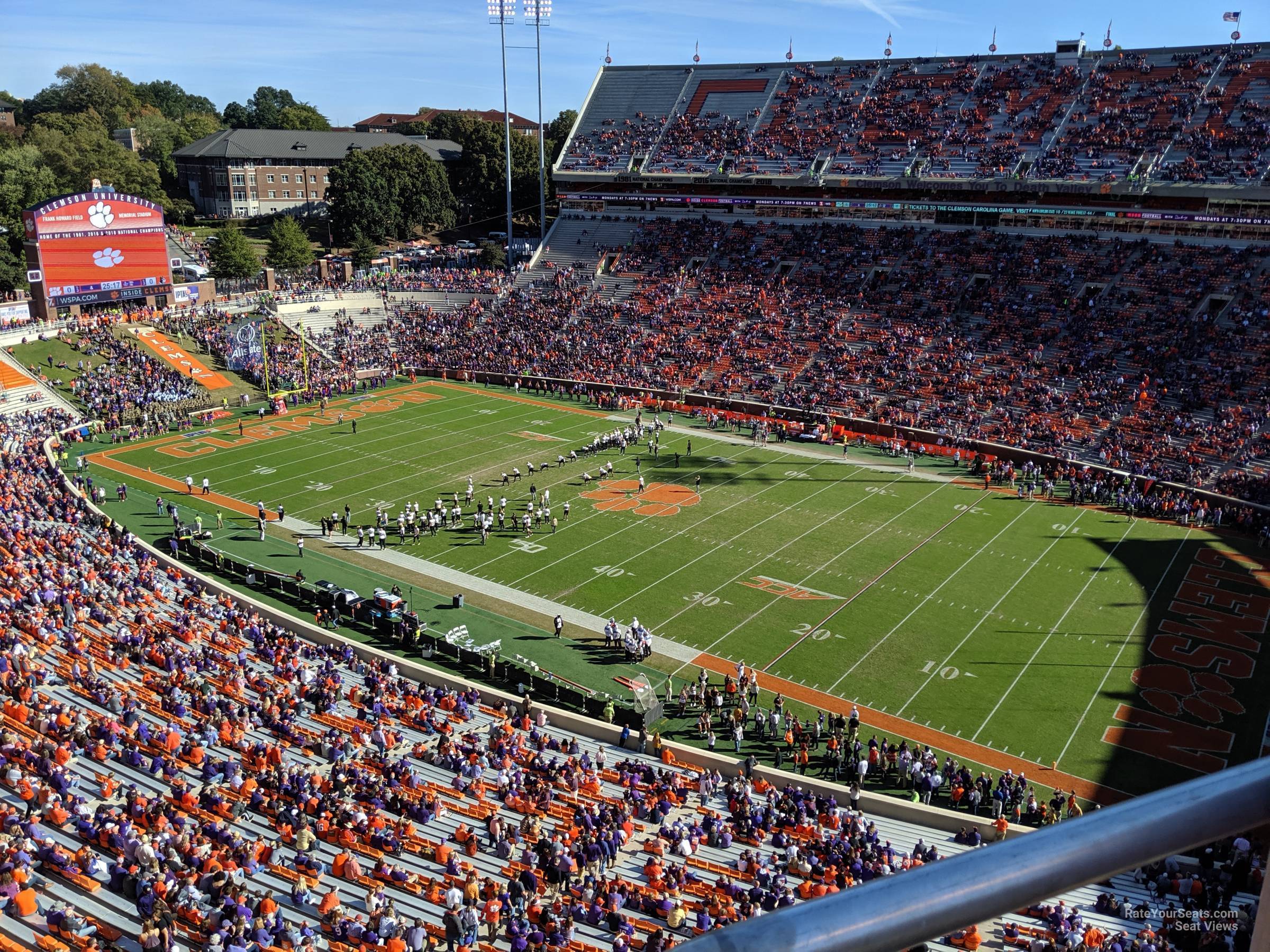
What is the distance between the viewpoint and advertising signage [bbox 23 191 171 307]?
2035 inches

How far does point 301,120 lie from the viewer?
131250mm

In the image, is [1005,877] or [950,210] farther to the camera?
[950,210]

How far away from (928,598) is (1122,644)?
17.1ft

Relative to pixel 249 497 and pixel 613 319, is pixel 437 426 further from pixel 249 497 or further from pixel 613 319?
pixel 613 319

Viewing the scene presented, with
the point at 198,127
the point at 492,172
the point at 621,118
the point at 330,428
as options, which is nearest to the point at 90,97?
the point at 198,127

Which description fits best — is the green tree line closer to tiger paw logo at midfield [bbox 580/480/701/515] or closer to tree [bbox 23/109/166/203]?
tree [bbox 23/109/166/203]

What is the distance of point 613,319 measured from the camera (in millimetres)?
60406

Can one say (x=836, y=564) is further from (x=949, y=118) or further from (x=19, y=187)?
(x=19, y=187)

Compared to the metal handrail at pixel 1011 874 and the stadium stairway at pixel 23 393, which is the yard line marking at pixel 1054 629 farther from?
the stadium stairway at pixel 23 393

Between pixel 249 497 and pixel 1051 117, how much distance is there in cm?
5006

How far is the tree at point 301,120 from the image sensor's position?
129250 millimetres

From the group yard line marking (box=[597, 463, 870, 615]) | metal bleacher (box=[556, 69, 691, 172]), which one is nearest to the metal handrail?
yard line marking (box=[597, 463, 870, 615])

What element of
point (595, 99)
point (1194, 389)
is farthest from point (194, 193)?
point (1194, 389)

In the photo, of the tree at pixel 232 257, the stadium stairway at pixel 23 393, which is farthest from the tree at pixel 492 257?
the stadium stairway at pixel 23 393
